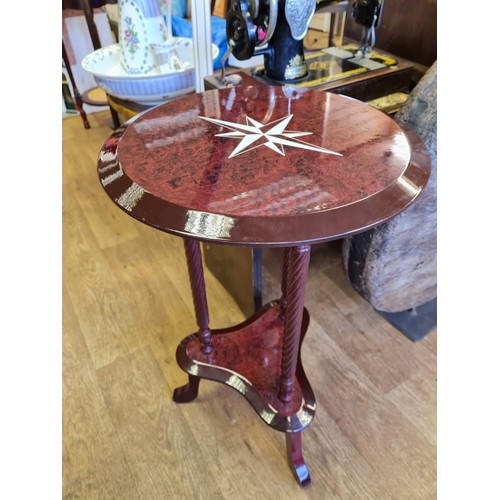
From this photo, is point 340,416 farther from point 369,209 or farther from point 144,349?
point 369,209

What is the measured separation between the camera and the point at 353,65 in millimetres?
1191

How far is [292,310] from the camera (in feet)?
2.39

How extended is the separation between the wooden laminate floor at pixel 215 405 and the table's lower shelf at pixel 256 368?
0.14m

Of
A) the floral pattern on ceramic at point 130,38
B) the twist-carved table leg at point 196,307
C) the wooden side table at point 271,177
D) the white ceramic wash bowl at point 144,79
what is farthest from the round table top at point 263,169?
the floral pattern on ceramic at point 130,38

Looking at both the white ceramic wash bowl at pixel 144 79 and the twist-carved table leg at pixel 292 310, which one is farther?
the white ceramic wash bowl at pixel 144 79

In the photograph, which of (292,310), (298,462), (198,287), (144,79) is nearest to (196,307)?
(198,287)

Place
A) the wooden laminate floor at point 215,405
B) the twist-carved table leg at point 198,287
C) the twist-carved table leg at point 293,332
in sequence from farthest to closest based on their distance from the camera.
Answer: the wooden laminate floor at point 215,405 < the twist-carved table leg at point 198,287 < the twist-carved table leg at point 293,332

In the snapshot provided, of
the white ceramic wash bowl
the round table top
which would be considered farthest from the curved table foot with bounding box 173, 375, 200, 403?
the white ceramic wash bowl

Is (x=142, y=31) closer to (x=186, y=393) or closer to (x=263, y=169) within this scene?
(x=263, y=169)

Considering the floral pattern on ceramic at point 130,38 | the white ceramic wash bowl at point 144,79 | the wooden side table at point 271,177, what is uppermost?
the floral pattern on ceramic at point 130,38

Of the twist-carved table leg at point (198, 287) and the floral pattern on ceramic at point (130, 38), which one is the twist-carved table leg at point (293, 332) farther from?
the floral pattern on ceramic at point (130, 38)

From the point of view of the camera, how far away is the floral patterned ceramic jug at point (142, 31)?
1.23 m

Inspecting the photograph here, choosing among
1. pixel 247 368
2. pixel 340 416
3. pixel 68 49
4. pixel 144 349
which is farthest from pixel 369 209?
pixel 68 49

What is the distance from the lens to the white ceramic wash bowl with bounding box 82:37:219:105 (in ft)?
4.16
